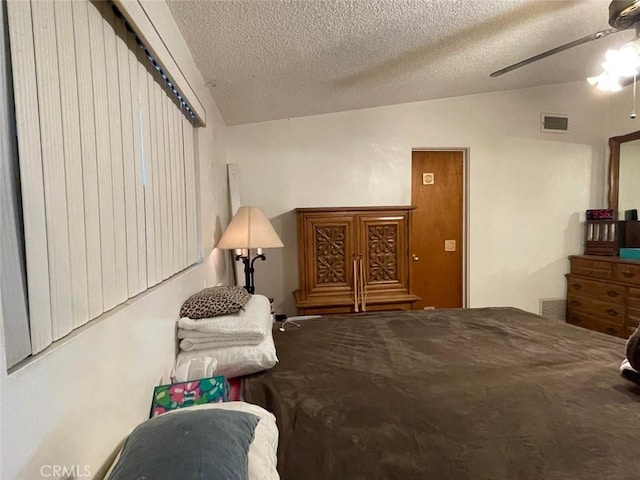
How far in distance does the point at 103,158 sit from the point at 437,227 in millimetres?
3328

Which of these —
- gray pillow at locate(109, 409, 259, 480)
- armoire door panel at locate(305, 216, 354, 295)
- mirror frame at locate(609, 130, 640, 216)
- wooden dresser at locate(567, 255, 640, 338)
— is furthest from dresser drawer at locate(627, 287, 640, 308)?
gray pillow at locate(109, 409, 259, 480)

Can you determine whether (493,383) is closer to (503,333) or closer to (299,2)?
(503,333)

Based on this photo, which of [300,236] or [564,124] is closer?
[300,236]

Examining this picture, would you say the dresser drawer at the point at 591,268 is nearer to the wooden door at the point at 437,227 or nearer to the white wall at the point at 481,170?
the white wall at the point at 481,170

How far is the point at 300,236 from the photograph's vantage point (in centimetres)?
284

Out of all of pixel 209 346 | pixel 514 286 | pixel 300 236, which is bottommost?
pixel 514 286

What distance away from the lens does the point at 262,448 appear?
788mm

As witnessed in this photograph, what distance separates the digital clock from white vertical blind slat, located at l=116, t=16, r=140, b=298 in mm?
4351

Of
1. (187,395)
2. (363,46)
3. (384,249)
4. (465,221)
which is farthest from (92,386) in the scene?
(465,221)

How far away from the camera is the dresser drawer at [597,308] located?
3081mm

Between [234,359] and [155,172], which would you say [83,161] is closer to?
[155,172]

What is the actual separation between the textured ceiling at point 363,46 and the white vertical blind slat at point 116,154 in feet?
1.94

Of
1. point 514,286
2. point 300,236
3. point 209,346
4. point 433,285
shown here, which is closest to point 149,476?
point 209,346

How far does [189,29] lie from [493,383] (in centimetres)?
202
